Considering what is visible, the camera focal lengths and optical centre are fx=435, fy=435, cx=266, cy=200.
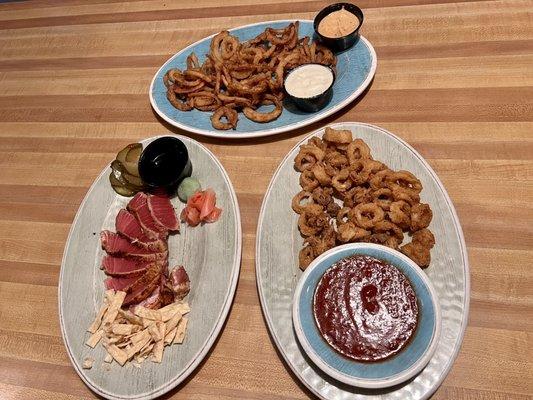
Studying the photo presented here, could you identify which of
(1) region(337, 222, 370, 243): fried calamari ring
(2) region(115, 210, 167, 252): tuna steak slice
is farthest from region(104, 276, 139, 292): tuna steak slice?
(1) region(337, 222, 370, 243): fried calamari ring

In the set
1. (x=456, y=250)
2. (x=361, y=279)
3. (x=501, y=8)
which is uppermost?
(x=501, y=8)

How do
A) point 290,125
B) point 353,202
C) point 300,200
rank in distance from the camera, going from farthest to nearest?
point 290,125, point 300,200, point 353,202

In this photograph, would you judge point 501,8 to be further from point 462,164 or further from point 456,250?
point 456,250

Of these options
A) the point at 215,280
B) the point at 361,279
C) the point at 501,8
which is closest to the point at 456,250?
the point at 361,279

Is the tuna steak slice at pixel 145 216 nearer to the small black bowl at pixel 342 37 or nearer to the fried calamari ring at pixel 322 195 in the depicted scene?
the fried calamari ring at pixel 322 195

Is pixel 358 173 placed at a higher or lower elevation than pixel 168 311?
higher

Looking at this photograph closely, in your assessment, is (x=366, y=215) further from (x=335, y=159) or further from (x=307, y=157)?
(x=307, y=157)

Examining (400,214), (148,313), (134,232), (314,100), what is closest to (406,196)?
(400,214)
